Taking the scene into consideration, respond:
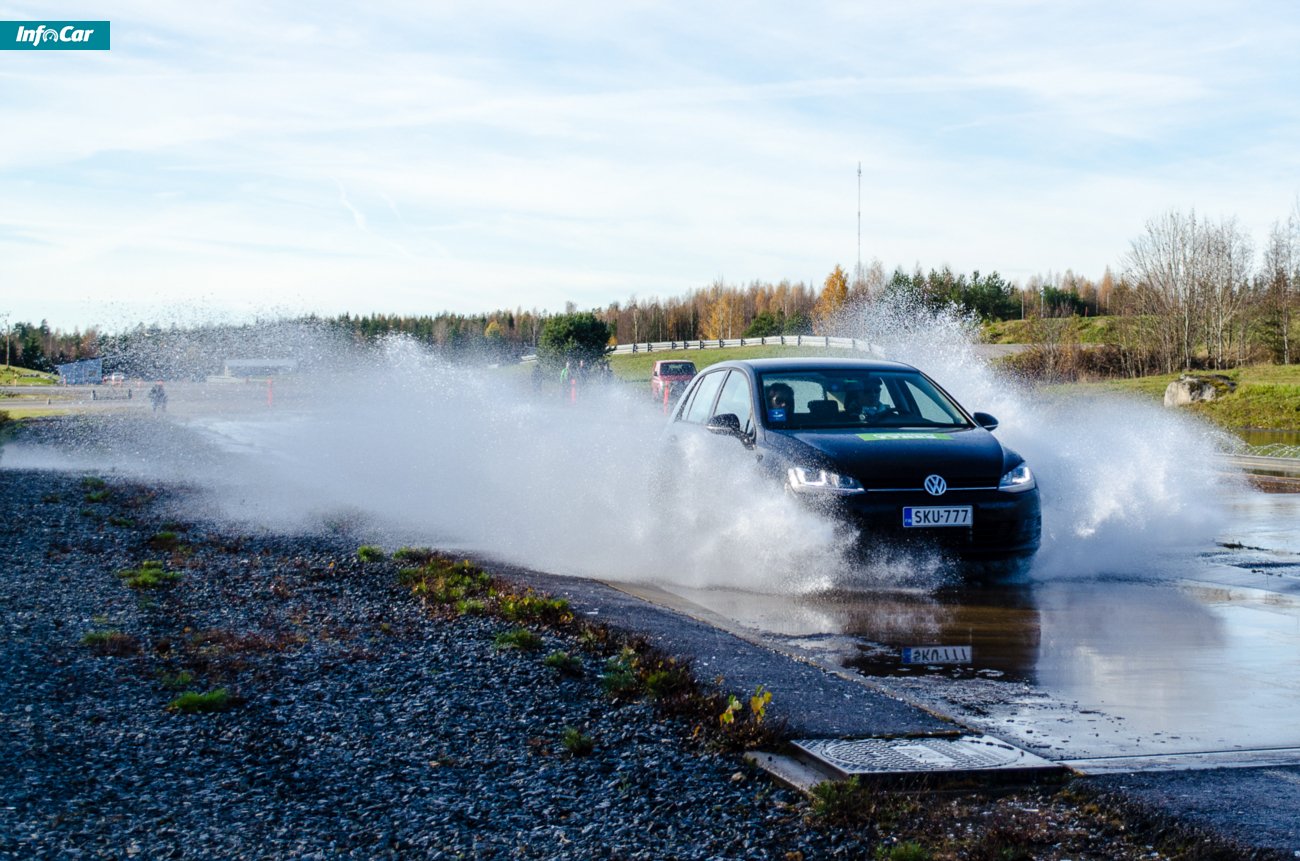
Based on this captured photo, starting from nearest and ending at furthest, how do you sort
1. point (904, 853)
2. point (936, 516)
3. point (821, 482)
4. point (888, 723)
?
point (904, 853)
point (888, 723)
point (936, 516)
point (821, 482)

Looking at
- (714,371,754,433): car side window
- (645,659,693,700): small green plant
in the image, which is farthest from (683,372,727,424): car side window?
(645,659,693,700): small green plant

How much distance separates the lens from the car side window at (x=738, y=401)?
10250 millimetres

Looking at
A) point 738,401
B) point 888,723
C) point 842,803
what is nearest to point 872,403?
point 738,401

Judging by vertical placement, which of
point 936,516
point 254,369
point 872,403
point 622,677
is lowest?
point 622,677

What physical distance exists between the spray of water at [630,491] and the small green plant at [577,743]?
13.3 feet

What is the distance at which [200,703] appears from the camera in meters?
5.87

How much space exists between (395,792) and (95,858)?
1.04 m

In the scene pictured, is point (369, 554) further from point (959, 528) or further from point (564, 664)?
point (959, 528)

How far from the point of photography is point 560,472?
15.1 meters

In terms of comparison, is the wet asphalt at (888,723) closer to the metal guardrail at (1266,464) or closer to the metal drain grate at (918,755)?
the metal drain grate at (918,755)

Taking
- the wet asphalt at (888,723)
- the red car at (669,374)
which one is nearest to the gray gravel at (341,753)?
the wet asphalt at (888,723)

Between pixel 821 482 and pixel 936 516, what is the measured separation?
0.85 m

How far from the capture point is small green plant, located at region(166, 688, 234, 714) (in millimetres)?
5863

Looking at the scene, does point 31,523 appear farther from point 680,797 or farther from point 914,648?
point 680,797
